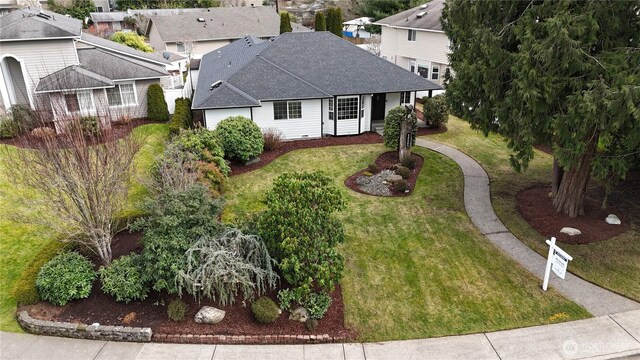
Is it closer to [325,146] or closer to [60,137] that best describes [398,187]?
[325,146]

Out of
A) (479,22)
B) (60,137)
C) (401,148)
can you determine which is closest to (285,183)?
(60,137)

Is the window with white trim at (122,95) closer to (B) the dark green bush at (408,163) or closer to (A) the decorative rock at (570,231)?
(B) the dark green bush at (408,163)

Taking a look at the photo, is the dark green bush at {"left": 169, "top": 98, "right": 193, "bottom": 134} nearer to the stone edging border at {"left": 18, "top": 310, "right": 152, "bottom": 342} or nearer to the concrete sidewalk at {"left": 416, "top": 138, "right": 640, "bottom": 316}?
the stone edging border at {"left": 18, "top": 310, "right": 152, "bottom": 342}

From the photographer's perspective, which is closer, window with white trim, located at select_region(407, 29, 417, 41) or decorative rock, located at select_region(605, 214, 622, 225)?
decorative rock, located at select_region(605, 214, 622, 225)

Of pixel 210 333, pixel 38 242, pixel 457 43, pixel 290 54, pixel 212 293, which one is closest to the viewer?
pixel 210 333

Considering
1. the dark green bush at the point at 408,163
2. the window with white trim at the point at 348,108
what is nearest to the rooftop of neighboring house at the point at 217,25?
the window with white trim at the point at 348,108

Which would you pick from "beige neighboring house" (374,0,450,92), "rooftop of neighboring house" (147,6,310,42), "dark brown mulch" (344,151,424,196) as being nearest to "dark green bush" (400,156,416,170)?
"dark brown mulch" (344,151,424,196)
